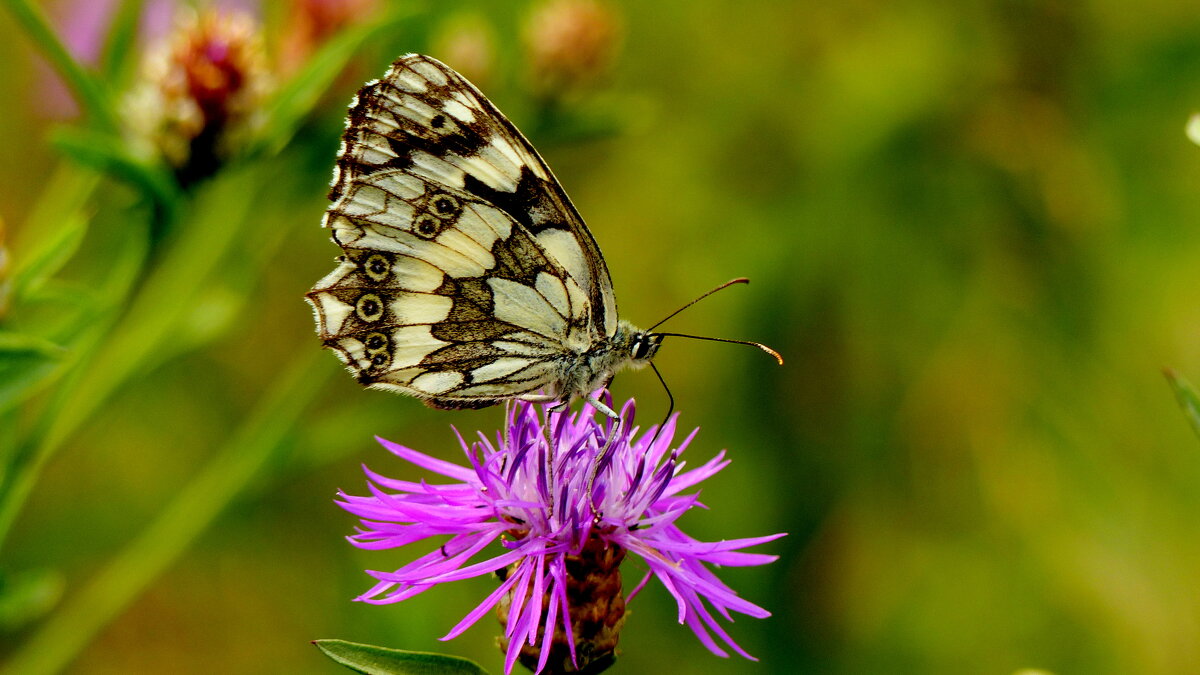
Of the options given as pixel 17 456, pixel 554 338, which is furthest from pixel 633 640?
pixel 17 456

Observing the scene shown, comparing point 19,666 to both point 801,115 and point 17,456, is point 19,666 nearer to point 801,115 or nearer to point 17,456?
point 17,456

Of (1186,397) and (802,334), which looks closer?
(1186,397)

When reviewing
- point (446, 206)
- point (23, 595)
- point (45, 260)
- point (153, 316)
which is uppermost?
point (446, 206)

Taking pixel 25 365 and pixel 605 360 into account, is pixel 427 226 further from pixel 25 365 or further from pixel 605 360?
pixel 25 365

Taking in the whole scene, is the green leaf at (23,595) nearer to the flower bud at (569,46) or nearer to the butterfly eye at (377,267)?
the butterfly eye at (377,267)

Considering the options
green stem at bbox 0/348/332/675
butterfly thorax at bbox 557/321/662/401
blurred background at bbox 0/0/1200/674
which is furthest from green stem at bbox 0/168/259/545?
butterfly thorax at bbox 557/321/662/401

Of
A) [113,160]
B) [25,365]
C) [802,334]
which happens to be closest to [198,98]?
[113,160]

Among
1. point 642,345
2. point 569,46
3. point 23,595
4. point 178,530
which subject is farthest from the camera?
point 569,46

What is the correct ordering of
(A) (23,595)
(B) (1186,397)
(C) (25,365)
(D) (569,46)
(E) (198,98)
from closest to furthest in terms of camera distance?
(B) (1186,397) < (C) (25,365) < (A) (23,595) < (E) (198,98) < (D) (569,46)
